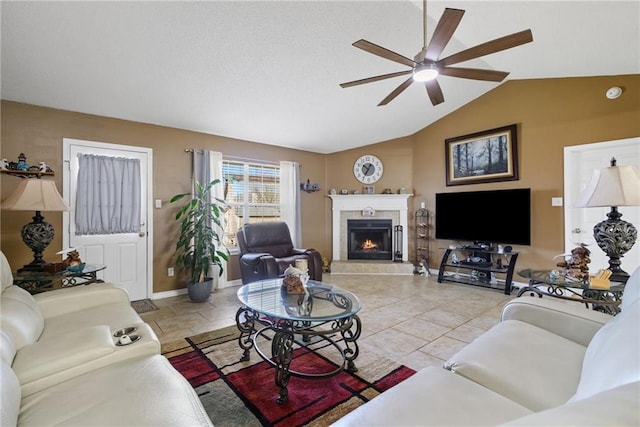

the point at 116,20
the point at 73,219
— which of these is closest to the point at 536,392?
the point at 116,20

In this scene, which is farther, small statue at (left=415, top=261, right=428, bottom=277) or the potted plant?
small statue at (left=415, top=261, right=428, bottom=277)

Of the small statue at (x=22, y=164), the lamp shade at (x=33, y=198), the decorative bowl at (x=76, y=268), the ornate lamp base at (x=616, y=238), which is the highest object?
the small statue at (x=22, y=164)

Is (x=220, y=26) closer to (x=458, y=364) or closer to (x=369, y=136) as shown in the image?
(x=458, y=364)

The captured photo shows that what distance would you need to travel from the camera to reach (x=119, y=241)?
374 centimetres

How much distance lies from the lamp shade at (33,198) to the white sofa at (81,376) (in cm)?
98

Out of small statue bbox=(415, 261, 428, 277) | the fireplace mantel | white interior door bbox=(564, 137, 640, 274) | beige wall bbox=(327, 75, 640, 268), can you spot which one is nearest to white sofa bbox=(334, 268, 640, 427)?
white interior door bbox=(564, 137, 640, 274)

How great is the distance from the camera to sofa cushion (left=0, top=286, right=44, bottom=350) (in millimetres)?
1354

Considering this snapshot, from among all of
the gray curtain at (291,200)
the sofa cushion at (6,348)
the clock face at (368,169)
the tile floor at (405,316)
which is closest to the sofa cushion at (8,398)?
the sofa cushion at (6,348)

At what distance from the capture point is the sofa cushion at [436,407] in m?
0.94

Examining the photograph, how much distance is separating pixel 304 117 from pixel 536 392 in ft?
12.8

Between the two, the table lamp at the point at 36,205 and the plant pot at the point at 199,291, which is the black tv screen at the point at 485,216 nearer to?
the plant pot at the point at 199,291

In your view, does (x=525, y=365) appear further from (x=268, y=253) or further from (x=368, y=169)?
(x=368, y=169)

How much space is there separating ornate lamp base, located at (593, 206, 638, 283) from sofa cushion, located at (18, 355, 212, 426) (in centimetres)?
296

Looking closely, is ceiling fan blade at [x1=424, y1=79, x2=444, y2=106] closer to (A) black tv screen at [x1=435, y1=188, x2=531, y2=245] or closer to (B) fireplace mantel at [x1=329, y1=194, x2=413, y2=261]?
(A) black tv screen at [x1=435, y1=188, x2=531, y2=245]
